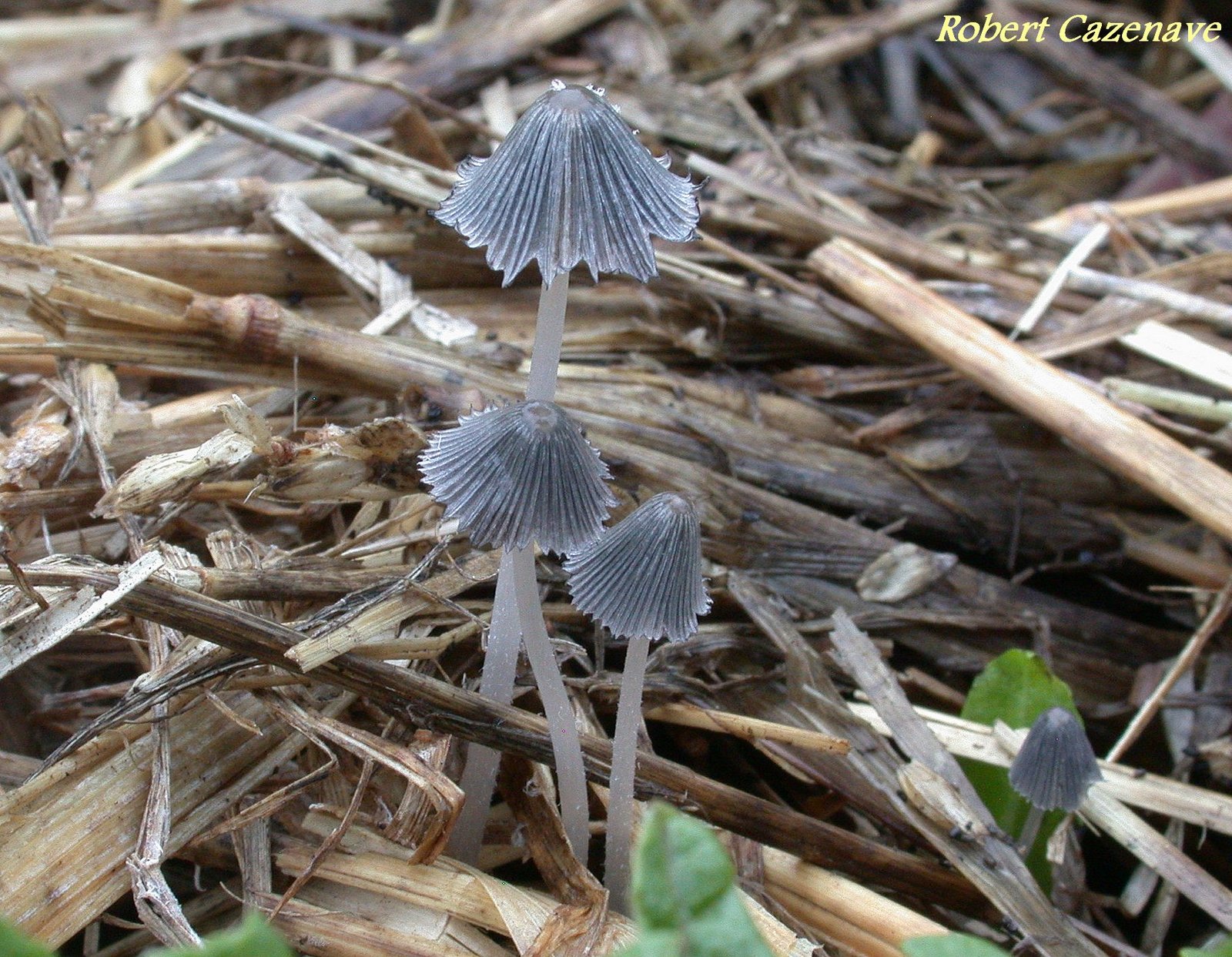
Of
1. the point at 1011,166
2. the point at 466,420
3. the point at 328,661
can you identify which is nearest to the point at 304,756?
the point at 328,661

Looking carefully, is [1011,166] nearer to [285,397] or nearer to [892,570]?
[892,570]

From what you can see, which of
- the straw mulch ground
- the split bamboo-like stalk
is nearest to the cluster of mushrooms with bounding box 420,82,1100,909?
the straw mulch ground

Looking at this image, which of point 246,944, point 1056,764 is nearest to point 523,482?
point 246,944

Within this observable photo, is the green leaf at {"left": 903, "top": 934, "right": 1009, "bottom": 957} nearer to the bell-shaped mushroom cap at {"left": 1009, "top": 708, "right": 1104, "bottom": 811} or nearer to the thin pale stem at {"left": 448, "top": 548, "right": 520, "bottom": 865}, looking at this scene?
the thin pale stem at {"left": 448, "top": 548, "right": 520, "bottom": 865}

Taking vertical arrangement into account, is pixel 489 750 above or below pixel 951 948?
below

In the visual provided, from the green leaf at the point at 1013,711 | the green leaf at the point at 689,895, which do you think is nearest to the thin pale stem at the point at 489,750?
the green leaf at the point at 689,895

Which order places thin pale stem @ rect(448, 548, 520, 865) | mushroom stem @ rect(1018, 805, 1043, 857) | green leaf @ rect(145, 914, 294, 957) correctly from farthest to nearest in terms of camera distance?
mushroom stem @ rect(1018, 805, 1043, 857), thin pale stem @ rect(448, 548, 520, 865), green leaf @ rect(145, 914, 294, 957)

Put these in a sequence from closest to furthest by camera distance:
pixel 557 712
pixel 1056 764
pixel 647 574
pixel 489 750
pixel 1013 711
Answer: pixel 647 574 → pixel 557 712 → pixel 489 750 → pixel 1056 764 → pixel 1013 711

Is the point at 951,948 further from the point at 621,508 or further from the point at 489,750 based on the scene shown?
the point at 621,508
